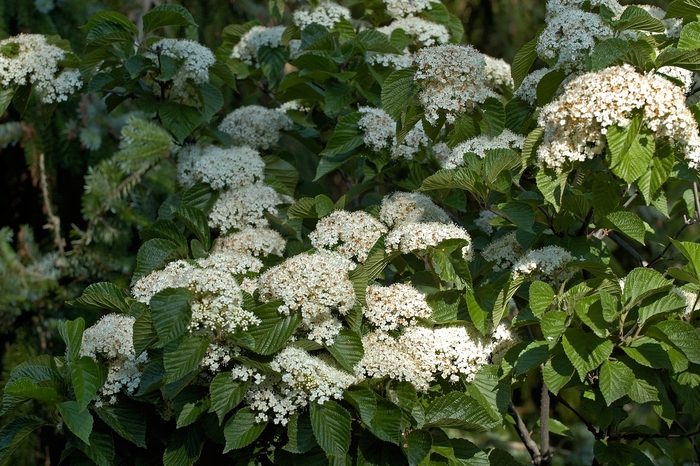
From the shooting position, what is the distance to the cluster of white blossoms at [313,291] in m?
1.75

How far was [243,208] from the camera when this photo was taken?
8.01 ft

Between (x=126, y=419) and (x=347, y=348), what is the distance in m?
0.59

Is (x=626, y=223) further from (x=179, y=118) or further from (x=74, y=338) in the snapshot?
(x=179, y=118)

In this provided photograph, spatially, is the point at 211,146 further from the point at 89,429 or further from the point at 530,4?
the point at 530,4

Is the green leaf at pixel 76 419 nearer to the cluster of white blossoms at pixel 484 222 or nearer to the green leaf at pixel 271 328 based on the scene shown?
the green leaf at pixel 271 328

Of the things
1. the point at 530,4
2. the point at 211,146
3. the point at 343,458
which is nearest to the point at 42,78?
the point at 211,146

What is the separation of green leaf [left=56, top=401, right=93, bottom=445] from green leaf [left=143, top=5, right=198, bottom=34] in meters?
1.29

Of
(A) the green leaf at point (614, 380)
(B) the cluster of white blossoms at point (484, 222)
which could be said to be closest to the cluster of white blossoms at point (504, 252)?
(B) the cluster of white blossoms at point (484, 222)

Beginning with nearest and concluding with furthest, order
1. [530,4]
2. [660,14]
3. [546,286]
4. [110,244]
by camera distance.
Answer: [546,286], [660,14], [110,244], [530,4]

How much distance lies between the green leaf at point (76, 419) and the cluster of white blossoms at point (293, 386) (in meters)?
0.37

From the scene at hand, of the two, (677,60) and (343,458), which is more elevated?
(677,60)

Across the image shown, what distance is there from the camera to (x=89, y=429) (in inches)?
63.9

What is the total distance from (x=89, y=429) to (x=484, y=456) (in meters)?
0.97

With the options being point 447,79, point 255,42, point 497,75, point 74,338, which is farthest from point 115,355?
point 497,75
